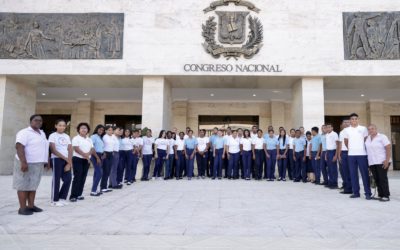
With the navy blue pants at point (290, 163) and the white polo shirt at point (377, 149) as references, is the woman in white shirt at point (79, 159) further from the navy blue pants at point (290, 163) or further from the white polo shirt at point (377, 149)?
the navy blue pants at point (290, 163)

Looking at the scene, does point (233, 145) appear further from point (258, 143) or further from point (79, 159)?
point (79, 159)

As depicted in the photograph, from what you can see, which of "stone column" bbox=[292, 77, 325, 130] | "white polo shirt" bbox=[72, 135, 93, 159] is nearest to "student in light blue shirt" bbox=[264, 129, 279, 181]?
"stone column" bbox=[292, 77, 325, 130]

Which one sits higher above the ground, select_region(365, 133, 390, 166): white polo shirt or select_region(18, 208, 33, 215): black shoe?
select_region(365, 133, 390, 166): white polo shirt

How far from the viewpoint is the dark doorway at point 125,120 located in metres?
20.7

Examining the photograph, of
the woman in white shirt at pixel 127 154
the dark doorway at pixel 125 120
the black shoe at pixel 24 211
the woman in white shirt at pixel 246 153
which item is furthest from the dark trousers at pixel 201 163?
the dark doorway at pixel 125 120

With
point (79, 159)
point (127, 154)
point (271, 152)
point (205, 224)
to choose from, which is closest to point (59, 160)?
point (79, 159)

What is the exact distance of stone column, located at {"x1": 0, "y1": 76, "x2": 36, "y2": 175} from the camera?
512 inches

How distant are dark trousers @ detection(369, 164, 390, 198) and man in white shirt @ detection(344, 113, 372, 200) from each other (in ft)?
0.65

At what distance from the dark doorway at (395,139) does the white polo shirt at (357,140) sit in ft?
49.8

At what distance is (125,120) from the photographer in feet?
68.1

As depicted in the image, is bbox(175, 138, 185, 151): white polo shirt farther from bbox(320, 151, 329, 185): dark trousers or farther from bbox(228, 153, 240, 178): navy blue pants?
bbox(320, 151, 329, 185): dark trousers

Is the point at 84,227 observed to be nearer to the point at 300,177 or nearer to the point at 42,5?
the point at 300,177

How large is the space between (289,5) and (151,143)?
811cm

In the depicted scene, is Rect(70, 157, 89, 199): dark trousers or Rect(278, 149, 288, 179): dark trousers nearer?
Rect(70, 157, 89, 199): dark trousers
